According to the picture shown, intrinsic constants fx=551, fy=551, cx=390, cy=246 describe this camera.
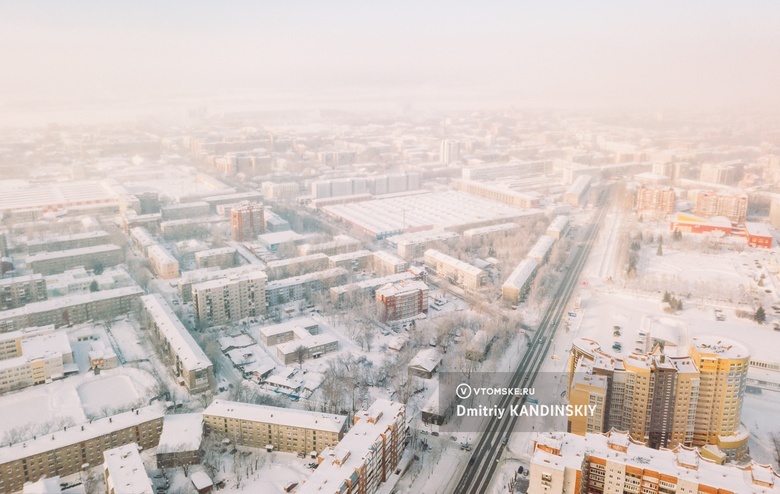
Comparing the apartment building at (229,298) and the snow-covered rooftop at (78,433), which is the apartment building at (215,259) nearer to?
the apartment building at (229,298)

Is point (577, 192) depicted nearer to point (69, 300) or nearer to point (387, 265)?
point (387, 265)

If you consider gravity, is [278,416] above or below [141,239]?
below

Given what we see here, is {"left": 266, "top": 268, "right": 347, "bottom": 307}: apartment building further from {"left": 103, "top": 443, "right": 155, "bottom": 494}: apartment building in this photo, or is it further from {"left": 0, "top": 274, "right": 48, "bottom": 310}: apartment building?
{"left": 103, "top": 443, "right": 155, "bottom": 494}: apartment building

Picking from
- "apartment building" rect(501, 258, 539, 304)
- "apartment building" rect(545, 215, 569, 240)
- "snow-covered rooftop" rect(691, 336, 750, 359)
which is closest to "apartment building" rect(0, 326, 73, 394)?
"apartment building" rect(501, 258, 539, 304)

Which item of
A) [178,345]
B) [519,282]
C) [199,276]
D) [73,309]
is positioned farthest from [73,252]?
[519,282]

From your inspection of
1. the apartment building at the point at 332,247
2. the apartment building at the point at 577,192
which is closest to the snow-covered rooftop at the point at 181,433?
the apartment building at the point at 332,247
